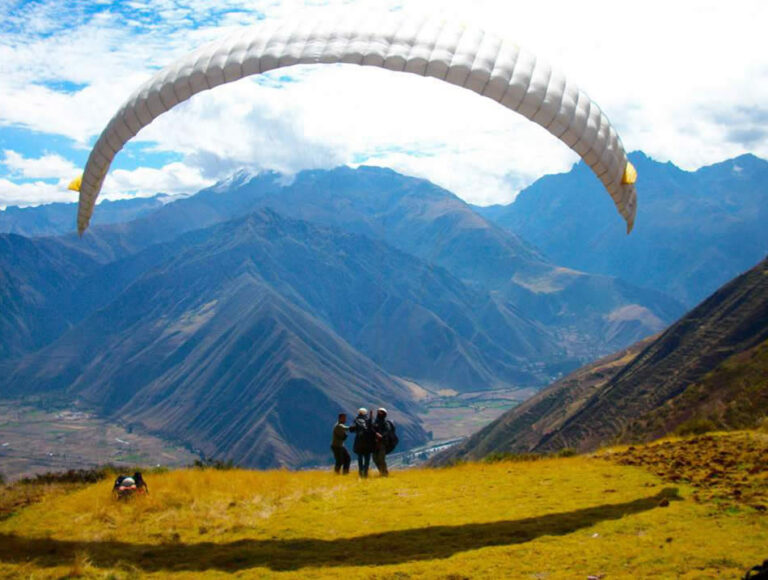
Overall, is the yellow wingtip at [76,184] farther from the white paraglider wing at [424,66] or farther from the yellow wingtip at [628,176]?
the yellow wingtip at [628,176]

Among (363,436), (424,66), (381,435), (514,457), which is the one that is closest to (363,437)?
(363,436)

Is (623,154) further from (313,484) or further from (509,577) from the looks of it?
(313,484)

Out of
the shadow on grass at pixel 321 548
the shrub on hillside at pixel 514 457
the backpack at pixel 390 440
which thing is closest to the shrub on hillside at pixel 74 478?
the shadow on grass at pixel 321 548

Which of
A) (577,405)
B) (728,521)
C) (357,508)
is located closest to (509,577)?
(728,521)

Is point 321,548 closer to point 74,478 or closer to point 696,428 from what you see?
point 74,478

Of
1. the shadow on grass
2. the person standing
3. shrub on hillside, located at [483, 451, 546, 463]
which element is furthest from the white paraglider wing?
shrub on hillside, located at [483, 451, 546, 463]

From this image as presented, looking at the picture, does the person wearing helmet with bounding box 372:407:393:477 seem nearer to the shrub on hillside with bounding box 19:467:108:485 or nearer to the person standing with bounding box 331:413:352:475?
the person standing with bounding box 331:413:352:475
